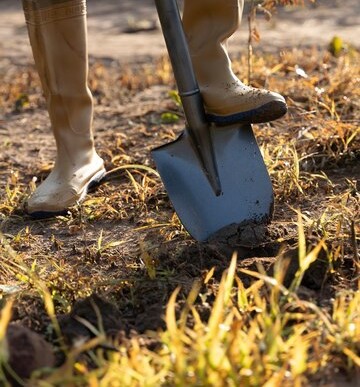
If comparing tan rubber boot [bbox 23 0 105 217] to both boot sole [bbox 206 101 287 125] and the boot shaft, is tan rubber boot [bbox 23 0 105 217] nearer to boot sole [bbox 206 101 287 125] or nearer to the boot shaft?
the boot shaft

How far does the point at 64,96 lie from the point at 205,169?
71cm

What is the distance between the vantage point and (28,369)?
1930mm

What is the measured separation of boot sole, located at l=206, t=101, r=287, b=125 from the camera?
2.90 meters

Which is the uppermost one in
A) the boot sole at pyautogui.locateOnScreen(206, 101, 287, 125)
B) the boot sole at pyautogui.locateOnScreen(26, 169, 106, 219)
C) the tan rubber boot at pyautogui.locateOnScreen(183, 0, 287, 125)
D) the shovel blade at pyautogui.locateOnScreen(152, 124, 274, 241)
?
the tan rubber boot at pyautogui.locateOnScreen(183, 0, 287, 125)

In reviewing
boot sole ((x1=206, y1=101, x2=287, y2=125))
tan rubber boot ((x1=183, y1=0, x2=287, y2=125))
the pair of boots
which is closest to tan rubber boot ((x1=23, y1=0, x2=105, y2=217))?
the pair of boots

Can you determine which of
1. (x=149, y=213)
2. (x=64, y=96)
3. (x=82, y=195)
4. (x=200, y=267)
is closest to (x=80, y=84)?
(x=64, y=96)

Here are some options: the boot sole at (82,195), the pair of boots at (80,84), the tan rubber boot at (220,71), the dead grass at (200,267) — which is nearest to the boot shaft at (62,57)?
the pair of boots at (80,84)

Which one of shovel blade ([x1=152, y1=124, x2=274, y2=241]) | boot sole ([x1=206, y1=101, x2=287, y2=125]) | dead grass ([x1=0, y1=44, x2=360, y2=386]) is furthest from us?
boot sole ([x1=206, y1=101, x2=287, y2=125])

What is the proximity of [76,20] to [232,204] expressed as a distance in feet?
3.05

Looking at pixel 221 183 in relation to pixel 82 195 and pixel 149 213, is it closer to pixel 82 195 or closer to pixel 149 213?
pixel 149 213

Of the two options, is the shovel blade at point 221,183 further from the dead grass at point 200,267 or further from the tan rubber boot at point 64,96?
the tan rubber boot at point 64,96

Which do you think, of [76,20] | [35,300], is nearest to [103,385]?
[35,300]

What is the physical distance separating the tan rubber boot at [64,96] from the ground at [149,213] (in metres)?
0.08

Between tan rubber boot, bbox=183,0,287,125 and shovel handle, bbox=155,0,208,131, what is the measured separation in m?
0.08
